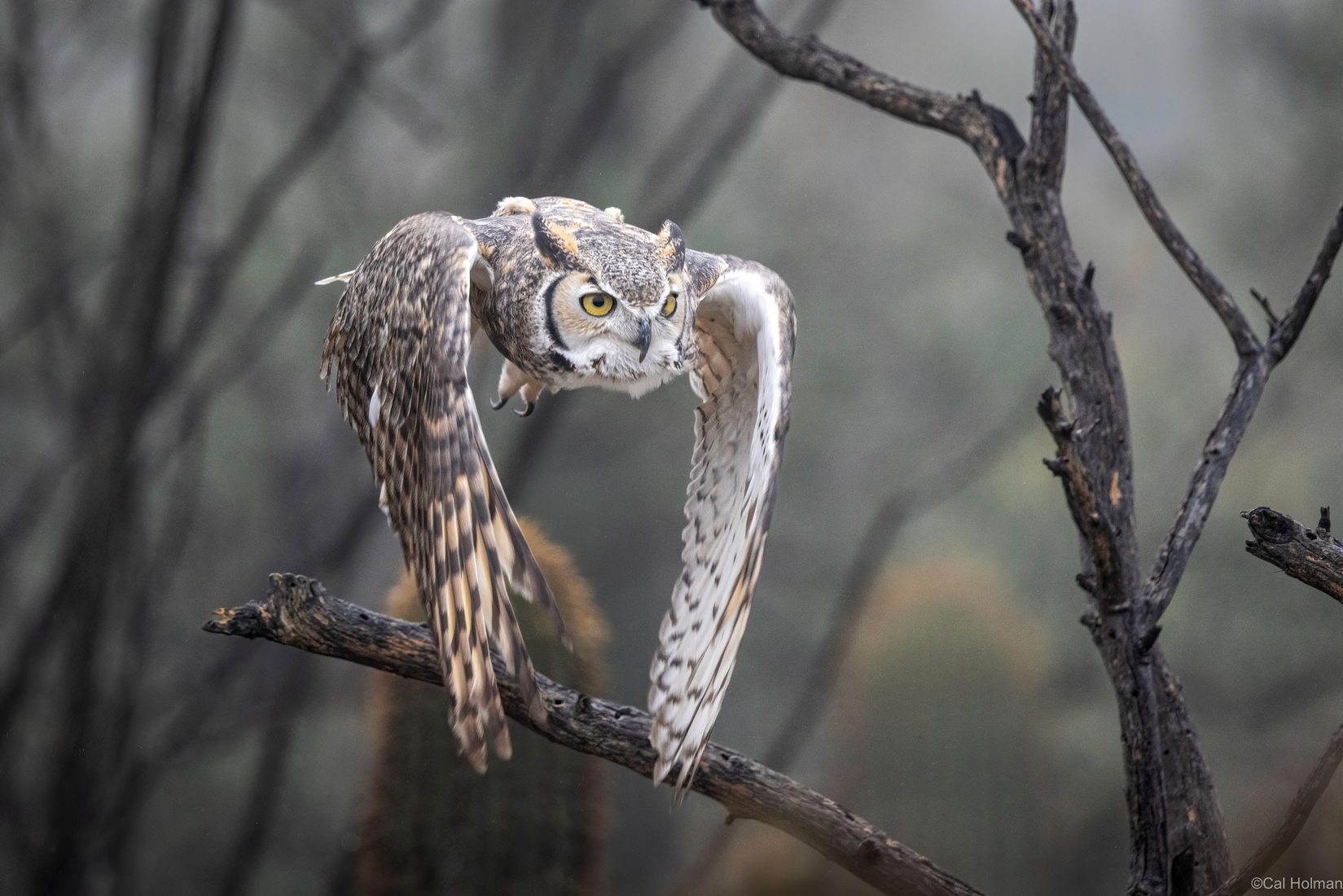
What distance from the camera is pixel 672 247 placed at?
4.06ft

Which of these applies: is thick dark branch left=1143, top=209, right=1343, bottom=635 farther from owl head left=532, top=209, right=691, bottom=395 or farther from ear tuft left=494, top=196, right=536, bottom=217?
ear tuft left=494, top=196, right=536, bottom=217

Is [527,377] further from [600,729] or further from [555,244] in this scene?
[600,729]

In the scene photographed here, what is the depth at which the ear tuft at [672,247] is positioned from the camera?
1224 mm

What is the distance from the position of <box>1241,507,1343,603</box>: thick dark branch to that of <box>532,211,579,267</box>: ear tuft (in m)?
0.72

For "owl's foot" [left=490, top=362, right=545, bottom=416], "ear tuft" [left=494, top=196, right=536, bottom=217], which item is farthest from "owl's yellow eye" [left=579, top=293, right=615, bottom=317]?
"owl's foot" [left=490, top=362, right=545, bottom=416]

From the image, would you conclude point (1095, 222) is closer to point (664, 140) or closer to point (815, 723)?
point (664, 140)

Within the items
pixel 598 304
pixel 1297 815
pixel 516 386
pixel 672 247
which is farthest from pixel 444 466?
pixel 1297 815

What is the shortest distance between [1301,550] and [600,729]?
719mm

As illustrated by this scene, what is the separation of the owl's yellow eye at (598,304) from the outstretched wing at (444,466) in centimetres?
12

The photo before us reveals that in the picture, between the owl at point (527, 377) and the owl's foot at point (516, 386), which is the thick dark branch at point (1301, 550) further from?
the owl's foot at point (516, 386)

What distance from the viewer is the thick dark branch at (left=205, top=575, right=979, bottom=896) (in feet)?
4.00

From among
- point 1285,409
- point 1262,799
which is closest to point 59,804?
point 1262,799

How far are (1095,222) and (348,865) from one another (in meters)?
2.69

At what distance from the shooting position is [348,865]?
10.2ft
